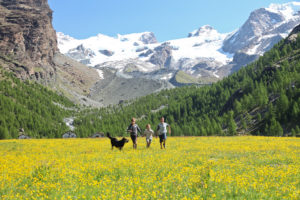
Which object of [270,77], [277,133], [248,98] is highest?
[270,77]

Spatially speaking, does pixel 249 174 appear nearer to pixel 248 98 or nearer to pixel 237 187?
pixel 237 187

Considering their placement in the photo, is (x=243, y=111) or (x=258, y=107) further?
(x=243, y=111)

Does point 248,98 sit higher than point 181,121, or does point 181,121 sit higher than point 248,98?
point 248,98

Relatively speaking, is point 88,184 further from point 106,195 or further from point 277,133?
point 277,133

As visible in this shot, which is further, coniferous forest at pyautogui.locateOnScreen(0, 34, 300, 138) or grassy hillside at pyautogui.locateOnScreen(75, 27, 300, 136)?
A: coniferous forest at pyautogui.locateOnScreen(0, 34, 300, 138)

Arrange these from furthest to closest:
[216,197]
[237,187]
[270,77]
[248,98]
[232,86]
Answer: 1. [232,86]
2. [270,77]
3. [248,98]
4. [237,187]
5. [216,197]

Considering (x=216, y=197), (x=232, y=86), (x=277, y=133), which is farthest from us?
(x=232, y=86)

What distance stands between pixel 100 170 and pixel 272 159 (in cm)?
1085

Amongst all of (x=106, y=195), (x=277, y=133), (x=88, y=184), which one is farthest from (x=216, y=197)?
(x=277, y=133)

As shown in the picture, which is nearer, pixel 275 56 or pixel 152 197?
pixel 152 197

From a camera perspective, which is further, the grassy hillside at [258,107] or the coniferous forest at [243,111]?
the coniferous forest at [243,111]

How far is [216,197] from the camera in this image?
8383mm

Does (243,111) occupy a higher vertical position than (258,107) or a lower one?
lower

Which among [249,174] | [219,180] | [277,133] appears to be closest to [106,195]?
[219,180]
